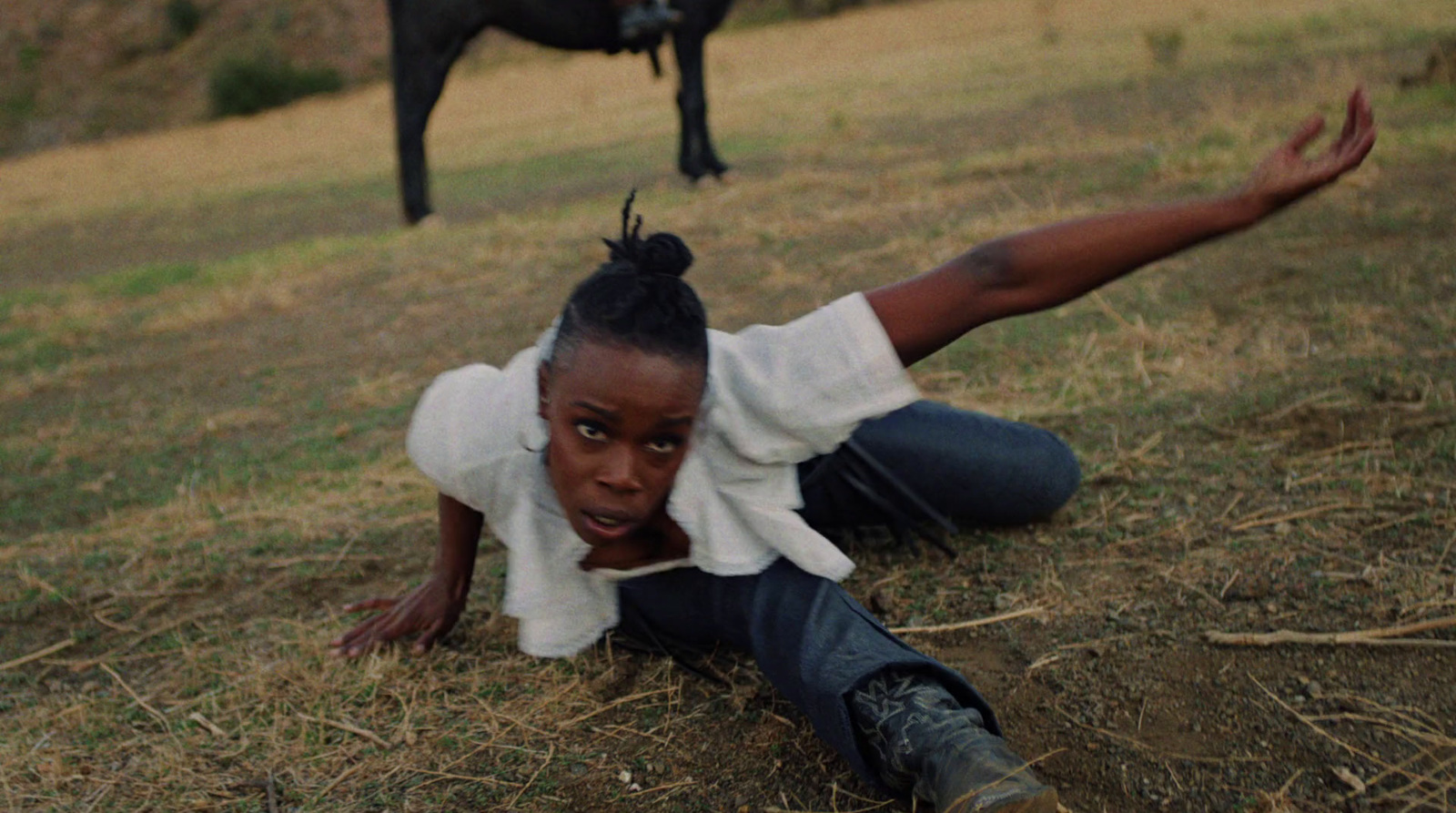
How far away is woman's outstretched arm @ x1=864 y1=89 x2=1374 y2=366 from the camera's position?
1.82 meters

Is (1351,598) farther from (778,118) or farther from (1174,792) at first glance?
(778,118)

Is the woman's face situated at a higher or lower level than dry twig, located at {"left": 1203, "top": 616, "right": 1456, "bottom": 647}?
higher

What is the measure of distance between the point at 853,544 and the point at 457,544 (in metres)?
0.92

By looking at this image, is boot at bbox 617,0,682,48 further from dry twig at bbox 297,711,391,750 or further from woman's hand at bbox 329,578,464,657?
dry twig at bbox 297,711,391,750

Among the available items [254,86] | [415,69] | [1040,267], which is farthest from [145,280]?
[254,86]

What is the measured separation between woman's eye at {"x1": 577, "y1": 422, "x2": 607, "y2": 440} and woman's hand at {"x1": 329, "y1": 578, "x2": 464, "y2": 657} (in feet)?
2.33

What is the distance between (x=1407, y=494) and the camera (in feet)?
8.71

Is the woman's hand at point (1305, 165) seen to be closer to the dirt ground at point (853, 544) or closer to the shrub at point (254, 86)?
the dirt ground at point (853, 544)

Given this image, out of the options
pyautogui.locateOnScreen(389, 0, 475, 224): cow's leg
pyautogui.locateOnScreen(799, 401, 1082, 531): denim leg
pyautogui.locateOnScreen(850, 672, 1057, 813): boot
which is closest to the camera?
pyautogui.locateOnScreen(850, 672, 1057, 813): boot

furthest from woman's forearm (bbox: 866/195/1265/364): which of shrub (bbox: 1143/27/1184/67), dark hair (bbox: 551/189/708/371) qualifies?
shrub (bbox: 1143/27/1184/67)

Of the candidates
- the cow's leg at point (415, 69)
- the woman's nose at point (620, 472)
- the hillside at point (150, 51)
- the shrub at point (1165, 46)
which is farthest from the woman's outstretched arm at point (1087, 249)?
the hillside at point (150, 51)

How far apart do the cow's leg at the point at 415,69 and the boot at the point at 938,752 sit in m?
6.19

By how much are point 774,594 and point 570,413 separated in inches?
19.3

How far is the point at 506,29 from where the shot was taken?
23.1 ft
